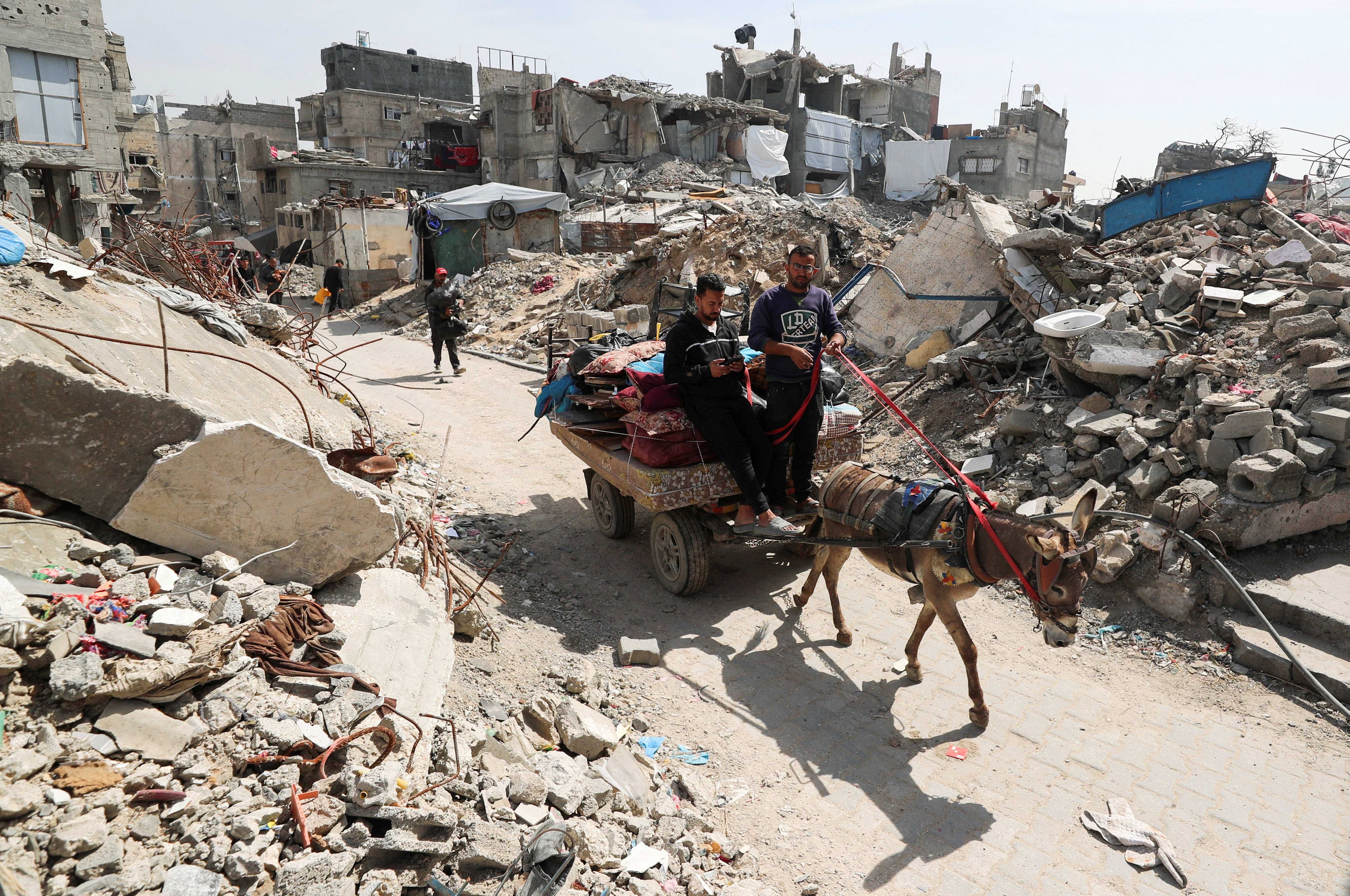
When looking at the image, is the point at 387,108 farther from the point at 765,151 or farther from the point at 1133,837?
the point at 1133,837

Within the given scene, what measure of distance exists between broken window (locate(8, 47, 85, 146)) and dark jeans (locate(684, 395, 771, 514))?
2010 centimetres

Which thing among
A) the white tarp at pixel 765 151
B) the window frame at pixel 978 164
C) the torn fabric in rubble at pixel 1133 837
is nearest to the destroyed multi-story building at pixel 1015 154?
the window frame at pixel 978 164

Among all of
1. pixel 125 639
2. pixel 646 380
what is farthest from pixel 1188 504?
pixel 125 639

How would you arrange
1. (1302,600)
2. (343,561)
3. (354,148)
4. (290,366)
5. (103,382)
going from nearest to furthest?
1. (103,382)
2. (343,561)
3. (1302,600)
4. (290,366)
5. (354,148)

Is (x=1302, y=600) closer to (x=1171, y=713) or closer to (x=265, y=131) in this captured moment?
(x=1171, y=713)

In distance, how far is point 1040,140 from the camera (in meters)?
39.6

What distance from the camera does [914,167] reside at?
37.6 meters

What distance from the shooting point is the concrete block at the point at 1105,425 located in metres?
6.42

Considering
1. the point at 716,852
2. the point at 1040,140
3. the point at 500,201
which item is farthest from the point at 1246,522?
the point at 1040,140

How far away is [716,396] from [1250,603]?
3.08 m

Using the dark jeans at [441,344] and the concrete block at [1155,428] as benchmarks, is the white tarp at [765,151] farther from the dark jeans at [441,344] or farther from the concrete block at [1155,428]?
the concrete block at [1155,428]

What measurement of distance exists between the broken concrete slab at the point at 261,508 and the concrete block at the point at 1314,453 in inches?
240

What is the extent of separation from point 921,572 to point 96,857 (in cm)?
385

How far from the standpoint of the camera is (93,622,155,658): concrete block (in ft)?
8.64
